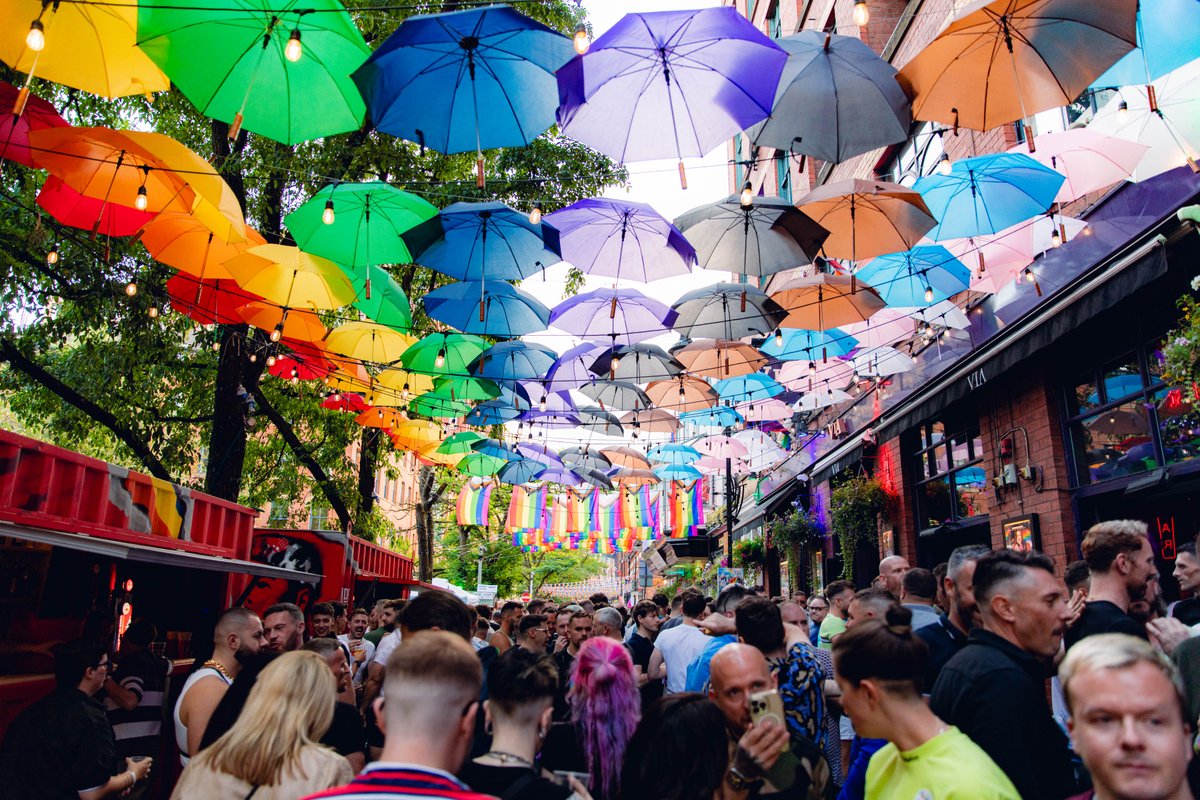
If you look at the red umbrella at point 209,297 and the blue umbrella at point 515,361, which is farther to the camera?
the blue umbrella at point 515,361

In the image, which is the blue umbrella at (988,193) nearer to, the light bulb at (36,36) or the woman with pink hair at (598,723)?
the woman with pink hair at (598,723)

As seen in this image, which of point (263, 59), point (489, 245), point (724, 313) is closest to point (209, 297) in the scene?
point (489, 245)

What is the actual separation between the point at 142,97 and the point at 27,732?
11.2 metres

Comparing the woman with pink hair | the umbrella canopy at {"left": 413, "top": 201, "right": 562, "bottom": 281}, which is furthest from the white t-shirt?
the umbrella canopy at {"left": 413, "top": 201, "right": 562, "bottom": 281}

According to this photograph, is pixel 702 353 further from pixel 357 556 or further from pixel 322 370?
pixel 357 556

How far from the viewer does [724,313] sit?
10758mm

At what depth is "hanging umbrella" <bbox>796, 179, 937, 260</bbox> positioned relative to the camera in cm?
788

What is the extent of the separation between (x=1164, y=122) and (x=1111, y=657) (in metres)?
7.49

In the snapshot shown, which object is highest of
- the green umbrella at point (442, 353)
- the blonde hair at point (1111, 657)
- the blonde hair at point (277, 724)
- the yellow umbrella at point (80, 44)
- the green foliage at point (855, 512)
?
the yellow umbrella at point (80, 44)

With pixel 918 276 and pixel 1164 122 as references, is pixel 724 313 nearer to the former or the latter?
pixel 918 276

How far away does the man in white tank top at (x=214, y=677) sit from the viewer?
434cm

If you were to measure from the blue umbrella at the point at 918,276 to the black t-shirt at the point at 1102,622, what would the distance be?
661 cm

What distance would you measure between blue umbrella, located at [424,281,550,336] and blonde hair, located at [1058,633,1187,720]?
9439 mm

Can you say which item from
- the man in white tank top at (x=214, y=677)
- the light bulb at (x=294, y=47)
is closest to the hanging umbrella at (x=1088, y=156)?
the light bulb at (x=294, y=47)
